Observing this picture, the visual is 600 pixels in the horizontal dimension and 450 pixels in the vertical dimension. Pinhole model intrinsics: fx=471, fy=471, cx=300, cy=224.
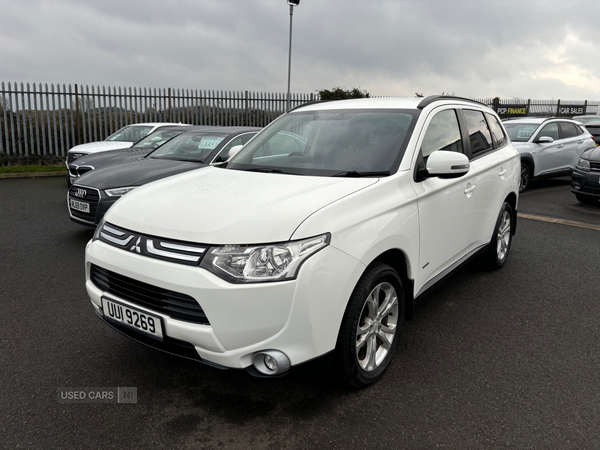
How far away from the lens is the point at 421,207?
122 inches

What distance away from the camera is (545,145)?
1077 cm

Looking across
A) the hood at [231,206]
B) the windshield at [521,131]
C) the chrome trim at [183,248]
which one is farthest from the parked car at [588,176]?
the chrome trim at [183,248]

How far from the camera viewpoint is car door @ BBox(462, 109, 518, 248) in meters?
4.12

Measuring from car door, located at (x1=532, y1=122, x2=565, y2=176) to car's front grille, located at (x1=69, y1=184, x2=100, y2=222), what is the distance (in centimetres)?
925

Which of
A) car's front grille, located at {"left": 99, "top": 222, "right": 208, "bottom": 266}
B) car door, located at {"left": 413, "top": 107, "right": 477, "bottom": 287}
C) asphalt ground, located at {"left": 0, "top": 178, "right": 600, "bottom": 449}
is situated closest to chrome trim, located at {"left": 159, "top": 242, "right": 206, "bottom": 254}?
car's front grille, located at {"left": 99, "top": 222, "right": 208, "bottom": 266}

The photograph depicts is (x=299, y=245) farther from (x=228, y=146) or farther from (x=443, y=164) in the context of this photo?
(x=228, y=146)

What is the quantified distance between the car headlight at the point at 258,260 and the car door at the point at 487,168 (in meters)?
2.33

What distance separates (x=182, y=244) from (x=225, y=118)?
17144mm

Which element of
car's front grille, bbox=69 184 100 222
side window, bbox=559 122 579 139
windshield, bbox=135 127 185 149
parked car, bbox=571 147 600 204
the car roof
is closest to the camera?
the car roof

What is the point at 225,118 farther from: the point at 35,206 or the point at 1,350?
the point at 1,350

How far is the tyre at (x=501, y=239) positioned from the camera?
473 cm

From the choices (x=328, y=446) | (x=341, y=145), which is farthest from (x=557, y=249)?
(x=328, y=446)

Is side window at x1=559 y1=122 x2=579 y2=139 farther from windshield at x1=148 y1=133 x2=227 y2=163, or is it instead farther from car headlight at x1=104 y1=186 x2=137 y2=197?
car headlight at x1=104 y1=186 x2=137 y2=197

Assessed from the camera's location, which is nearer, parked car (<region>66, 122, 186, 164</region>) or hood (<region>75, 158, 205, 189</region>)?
hood (<region>75, 158, 205, 189</region>)
